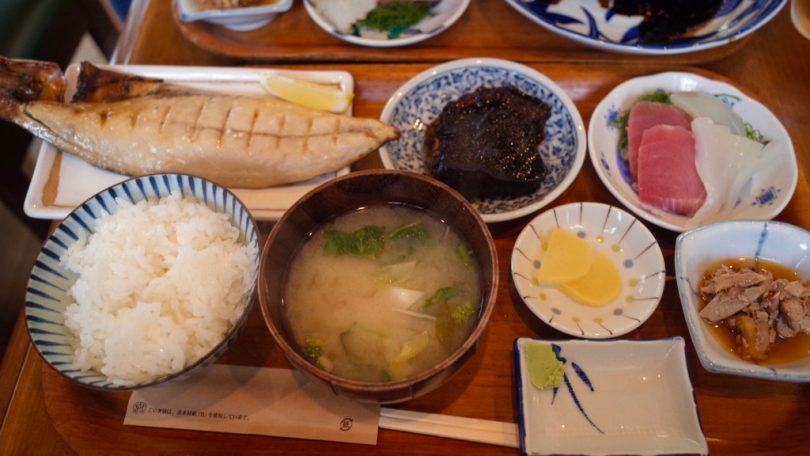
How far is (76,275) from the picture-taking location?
1703mm

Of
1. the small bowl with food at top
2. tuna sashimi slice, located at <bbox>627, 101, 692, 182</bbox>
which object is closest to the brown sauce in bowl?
tuna sashimi slice, located at <bbox>627, 101, 692, 182</bbox>

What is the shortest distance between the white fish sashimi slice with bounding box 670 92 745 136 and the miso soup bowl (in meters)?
1.23

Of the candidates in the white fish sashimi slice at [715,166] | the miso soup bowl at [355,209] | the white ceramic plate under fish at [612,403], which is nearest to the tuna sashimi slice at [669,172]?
the white fish sashimi slice at [715,166]

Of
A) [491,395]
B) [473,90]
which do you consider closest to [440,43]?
[473,90]

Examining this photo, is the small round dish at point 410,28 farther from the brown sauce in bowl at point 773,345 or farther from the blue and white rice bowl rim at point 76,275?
the brown sauce in bowl at point 773,345

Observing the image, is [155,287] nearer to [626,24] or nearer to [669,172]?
[669,172]

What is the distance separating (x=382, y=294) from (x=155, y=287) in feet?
2.31

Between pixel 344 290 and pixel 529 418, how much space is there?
65 centimetres

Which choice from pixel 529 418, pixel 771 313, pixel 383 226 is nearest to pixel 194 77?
pixel 383 226

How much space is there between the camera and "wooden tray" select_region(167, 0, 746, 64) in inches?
94.3

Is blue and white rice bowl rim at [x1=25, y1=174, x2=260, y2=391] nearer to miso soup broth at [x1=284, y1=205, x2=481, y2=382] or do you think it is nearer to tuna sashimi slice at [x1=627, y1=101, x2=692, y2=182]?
miso soup broth at [x1=284, y1=205, x2=481, y2=382]

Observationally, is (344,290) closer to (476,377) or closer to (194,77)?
(476,377)

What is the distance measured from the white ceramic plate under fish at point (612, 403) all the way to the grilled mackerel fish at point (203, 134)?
3.25 feet

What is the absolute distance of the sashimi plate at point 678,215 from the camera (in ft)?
6.34
